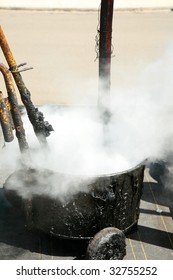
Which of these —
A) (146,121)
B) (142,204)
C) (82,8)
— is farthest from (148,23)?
(142,204)

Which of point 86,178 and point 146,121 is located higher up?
point 86,178

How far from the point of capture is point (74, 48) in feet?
64.0

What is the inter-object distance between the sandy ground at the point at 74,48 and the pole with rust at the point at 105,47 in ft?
17.0

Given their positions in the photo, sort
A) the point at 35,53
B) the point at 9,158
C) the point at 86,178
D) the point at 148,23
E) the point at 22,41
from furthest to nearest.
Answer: the point at 148,23, the point at 22,41, the point at 35,53, the point at 9,158, the point at 86,178

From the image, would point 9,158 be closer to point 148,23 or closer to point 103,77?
point 103,77

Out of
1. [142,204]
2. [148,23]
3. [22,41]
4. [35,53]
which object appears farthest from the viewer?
[148,23]

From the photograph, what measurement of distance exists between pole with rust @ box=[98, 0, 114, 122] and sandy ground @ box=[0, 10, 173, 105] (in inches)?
204

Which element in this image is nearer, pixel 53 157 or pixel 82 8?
pixel 53 157

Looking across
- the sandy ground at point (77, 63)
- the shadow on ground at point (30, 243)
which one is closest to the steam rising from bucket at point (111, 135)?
the sandy ground at point (77, 63)

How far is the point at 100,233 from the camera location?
21.6ft

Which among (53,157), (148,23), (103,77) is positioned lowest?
(148,23)

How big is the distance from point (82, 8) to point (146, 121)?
17.5 metres

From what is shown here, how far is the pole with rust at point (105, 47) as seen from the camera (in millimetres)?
8020

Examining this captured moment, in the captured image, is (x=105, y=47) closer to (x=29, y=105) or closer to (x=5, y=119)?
(x=29, y=105)
